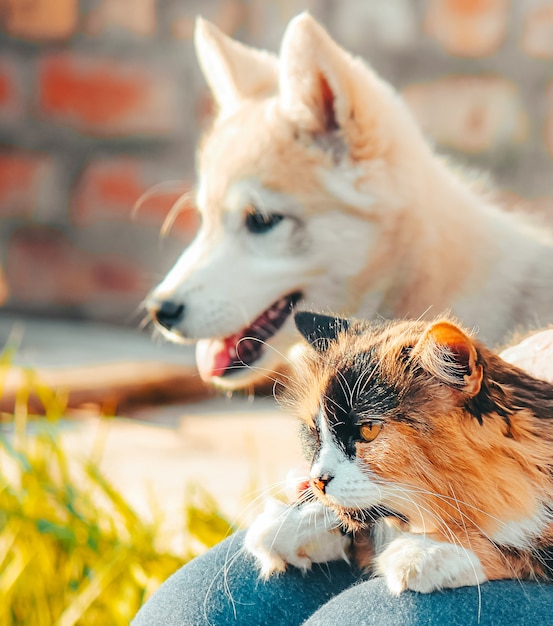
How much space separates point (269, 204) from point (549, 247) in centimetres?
49

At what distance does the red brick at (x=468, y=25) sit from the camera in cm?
279

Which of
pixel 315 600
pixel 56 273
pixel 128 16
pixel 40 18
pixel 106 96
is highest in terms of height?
pixel 315 600

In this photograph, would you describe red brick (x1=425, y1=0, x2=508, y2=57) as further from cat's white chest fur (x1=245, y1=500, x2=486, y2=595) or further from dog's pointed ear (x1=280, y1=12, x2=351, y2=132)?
cat's white chest fur (x1=245, y1=500, x2=486, y2=595)

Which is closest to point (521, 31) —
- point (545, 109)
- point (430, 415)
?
point (545, 109)

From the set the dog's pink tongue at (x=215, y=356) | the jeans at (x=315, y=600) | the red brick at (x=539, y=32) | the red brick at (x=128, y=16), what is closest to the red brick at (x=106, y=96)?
the red brick at (x=128, y=16)

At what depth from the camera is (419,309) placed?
4.74 ft

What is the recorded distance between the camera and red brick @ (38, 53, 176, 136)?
10.4 feet

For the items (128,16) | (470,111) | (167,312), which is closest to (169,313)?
(167,312)

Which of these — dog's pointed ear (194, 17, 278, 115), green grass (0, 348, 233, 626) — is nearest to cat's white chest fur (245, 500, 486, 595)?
green grass (0, 348, 233, 626)

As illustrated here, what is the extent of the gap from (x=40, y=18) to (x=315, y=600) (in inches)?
112

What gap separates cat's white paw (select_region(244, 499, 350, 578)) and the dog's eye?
695 millimetres

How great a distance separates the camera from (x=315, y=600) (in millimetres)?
945

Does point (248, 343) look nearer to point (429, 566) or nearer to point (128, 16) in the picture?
point (429, 566)

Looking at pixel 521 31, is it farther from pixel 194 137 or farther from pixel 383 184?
pixel 383 184
